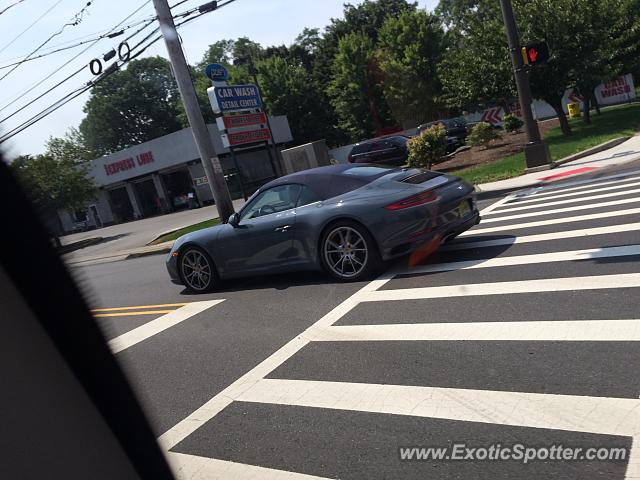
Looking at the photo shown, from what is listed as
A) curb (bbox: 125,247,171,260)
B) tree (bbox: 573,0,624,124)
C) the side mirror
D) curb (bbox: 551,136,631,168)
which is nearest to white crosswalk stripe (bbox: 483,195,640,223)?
the side mirror

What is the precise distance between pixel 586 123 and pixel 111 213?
1375 inches

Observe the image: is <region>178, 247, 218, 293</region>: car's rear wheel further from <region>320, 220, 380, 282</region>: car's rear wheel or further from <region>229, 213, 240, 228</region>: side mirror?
<region>320, 220, 380, 282</region>: car's rear wheel

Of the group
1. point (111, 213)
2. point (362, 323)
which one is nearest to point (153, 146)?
point (111, 213)

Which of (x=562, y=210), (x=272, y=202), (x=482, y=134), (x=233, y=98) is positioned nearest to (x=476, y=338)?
(x=272, y=202)

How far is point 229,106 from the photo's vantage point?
2030 centimetres

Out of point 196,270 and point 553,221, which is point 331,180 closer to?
point 196,270

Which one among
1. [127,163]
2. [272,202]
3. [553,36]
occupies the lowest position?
[272,202]

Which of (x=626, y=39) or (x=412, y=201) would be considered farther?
(x=626, y=39)

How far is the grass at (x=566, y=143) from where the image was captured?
1561 centimetres

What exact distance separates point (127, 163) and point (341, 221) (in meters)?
37.8

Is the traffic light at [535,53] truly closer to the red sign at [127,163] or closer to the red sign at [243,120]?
the red sign at [243,120]

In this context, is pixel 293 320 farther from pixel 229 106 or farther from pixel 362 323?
pixel 229 106

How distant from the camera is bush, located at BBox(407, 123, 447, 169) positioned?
59.5 ft

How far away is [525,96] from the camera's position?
1449 centimetres
